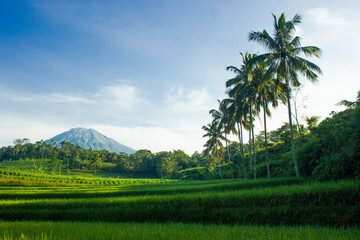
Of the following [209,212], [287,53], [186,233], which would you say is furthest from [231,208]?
[287,53]

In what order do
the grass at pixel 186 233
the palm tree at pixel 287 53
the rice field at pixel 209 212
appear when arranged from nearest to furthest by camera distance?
the grass at pixel 186 233 < the rice field at pixel 209 212 < the palm tree at pixel 287 53

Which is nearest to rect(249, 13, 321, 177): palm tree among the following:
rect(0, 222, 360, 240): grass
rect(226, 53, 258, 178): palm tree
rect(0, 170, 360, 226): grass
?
rect(226, 53, 258, 178): palm tree

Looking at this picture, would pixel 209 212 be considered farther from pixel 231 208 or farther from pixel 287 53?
pixel 287 53

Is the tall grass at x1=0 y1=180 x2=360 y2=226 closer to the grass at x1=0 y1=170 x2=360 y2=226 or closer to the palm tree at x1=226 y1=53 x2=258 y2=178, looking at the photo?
the grass at x1=0 y1=170 x2=360 y2=226

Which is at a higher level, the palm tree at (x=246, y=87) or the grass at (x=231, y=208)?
the palm tree at (x=246, y=87)

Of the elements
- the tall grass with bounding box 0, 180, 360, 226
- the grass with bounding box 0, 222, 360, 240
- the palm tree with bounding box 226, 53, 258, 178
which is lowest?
the tall grass with bounding box 0, 180, 360, 226

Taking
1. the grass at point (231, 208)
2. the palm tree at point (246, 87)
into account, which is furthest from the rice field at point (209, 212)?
the palm tree at point (246, 87)

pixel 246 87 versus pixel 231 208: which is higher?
pixel 246 87

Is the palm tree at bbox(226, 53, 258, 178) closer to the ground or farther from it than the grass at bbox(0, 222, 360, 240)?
farther from it

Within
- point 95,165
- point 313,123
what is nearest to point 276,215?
point 313,123

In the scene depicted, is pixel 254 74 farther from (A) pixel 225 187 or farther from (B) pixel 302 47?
(A) pixel 225 187

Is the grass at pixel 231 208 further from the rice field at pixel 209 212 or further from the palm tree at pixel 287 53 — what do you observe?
the palm tree at pixel 287 53

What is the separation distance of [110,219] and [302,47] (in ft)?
57.2

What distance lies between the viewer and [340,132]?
37.8ft
